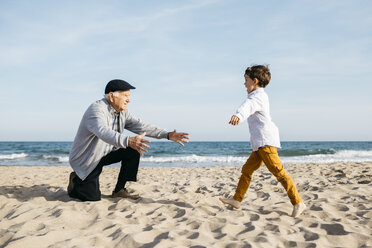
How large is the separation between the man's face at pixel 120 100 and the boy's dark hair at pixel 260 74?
4.85 ft

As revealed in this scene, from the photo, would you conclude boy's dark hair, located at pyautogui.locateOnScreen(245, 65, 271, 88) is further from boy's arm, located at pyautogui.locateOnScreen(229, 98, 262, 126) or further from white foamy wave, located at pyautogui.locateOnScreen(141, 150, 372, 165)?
white foamy wave, located at pyautogui.locateOnScreen(141, 150, 372, 165)

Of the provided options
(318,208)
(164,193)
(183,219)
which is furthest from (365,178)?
(183,219)

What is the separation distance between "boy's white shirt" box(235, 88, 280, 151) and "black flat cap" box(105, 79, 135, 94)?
144 cm

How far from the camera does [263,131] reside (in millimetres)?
3223

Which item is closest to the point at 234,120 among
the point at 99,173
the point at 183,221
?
the point at 183,221

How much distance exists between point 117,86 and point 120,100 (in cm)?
18

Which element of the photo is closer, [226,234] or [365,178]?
[226,234]

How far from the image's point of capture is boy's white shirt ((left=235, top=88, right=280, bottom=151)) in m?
3.18

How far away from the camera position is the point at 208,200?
3973mm

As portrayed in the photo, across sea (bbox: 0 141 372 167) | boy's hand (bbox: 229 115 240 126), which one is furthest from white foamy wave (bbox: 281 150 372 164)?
boy's hand (bbox: 229 115 240 126)

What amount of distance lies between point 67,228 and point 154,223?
2.64 feet

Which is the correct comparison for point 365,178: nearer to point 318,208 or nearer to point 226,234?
point 318,208

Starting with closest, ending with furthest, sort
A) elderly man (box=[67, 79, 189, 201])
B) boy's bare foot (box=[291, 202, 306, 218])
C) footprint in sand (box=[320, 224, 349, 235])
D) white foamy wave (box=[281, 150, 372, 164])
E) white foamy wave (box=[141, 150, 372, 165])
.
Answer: footprint in sand (box=[320, 224, 349, 235]) → boy's bare foot (box=[291, 202, 306, 218]) → elderly man (box=[67, 79, 189, 201]) → white foamy wave (box=[141, 150, 372, 165]) → white foamy wave (box=[281, 150, 372, 164])

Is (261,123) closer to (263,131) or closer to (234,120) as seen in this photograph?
(263,131)
